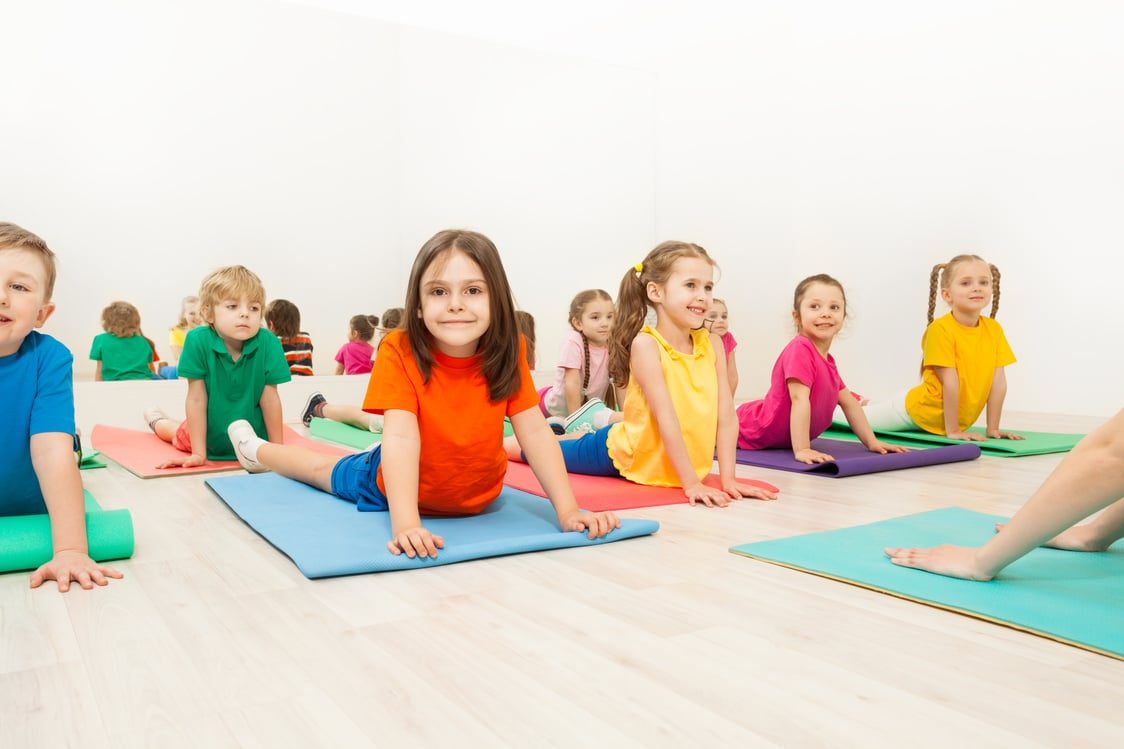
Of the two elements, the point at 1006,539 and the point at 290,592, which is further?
the point at 290,592

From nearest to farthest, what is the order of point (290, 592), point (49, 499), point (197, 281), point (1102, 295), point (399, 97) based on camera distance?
point (290, 592) < point (49, 499) < point (1102, 295) < point (197, 281) < point (399, 97)

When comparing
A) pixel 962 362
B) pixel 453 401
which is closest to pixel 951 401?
pixel 962 362

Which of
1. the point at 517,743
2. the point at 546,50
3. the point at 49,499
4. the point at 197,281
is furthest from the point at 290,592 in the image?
the point at 546,50

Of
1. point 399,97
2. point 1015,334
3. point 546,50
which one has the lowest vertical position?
point 1015,334

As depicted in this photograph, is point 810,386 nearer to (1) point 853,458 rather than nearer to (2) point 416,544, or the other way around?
(1) point 853,458

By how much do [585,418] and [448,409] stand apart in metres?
1.77

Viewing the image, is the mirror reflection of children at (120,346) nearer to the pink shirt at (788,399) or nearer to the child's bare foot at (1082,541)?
the pink shirt at (788,399)

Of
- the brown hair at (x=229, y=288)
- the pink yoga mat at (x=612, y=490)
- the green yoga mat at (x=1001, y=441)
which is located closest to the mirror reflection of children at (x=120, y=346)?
the brown hair at (x=229, y=288)

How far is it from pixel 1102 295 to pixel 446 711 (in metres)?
5.12

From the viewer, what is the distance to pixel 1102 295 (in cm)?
508

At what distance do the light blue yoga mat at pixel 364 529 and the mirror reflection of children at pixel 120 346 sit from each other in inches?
112

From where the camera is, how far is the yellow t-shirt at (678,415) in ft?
9.69

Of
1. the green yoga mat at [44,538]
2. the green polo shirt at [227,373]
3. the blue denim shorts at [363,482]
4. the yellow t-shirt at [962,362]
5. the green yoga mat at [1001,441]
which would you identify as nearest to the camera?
the green yoga mat at [44,538]

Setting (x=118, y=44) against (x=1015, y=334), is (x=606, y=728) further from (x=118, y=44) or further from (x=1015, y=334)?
(x=118, y=44)
